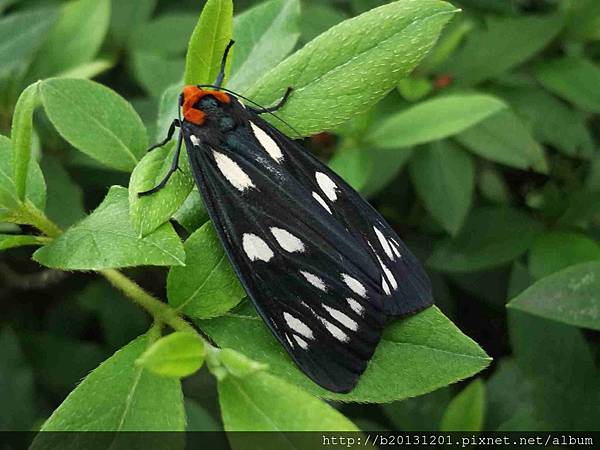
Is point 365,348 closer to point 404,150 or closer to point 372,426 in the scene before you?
point 372,426

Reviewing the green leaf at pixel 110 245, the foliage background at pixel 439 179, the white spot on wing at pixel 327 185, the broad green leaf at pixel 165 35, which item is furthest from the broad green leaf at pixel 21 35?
the white spot on wing at pixel 327 185

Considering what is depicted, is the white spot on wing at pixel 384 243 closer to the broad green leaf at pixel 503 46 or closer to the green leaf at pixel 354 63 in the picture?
the green leaf at pixel 354 63

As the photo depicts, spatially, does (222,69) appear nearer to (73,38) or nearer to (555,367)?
(73,38)

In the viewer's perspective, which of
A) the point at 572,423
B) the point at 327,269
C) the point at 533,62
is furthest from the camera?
the point at 533,62

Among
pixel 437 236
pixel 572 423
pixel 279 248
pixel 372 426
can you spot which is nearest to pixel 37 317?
pixel 372 426

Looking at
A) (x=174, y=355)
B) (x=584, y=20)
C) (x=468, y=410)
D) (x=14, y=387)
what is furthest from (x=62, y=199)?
(x=584, y=20)

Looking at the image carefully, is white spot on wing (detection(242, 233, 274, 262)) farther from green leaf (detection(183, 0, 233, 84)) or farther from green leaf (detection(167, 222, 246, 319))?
green leaf (detection(183, 0, 233, 84))

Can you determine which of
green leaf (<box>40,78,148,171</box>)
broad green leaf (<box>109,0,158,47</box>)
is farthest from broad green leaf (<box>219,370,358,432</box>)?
broad green leaf (<box>109,0,158,47</box>)
